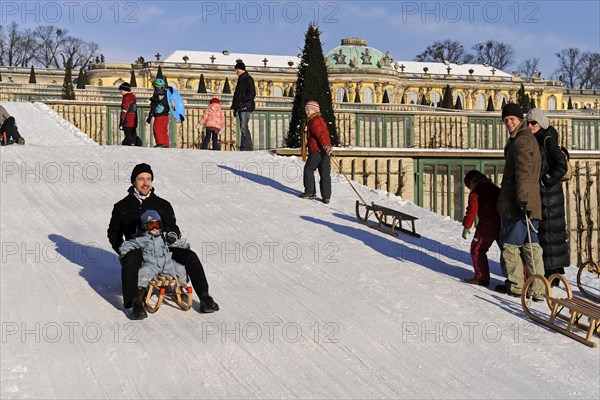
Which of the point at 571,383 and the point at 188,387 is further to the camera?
the point at 571,383

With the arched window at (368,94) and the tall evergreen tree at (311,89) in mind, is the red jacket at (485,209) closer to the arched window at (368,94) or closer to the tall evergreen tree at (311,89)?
the tall evergreen tree at (311,89)

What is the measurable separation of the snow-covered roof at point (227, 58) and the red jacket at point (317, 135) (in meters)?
71.1

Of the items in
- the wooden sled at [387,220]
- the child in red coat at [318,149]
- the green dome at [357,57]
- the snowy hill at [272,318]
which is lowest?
the snowy hill at [272,318]

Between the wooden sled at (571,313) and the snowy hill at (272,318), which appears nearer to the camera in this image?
the snowy hill at (272,318)

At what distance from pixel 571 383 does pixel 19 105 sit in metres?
19.8

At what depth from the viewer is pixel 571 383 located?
20.2 feet

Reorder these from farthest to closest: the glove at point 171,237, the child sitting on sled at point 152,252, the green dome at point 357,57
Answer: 1. the green dome at point 357,57
2. the glove at point 171,237
3. the child sitting on sled at point 152,252

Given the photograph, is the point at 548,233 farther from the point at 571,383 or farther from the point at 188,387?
the point at 188,387

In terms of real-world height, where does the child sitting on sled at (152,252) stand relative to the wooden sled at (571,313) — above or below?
above

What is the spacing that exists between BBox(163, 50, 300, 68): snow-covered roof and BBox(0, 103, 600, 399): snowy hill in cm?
7299

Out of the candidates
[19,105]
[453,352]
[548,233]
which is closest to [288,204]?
[548,233]

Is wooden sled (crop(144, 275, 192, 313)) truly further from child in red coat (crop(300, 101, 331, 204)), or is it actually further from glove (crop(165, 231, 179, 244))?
child in red coat (crop(300, 101, 331, 204))

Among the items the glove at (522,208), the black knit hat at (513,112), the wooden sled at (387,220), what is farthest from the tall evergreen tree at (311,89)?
the glove at (522,208)

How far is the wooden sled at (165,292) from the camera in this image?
7.10 m
